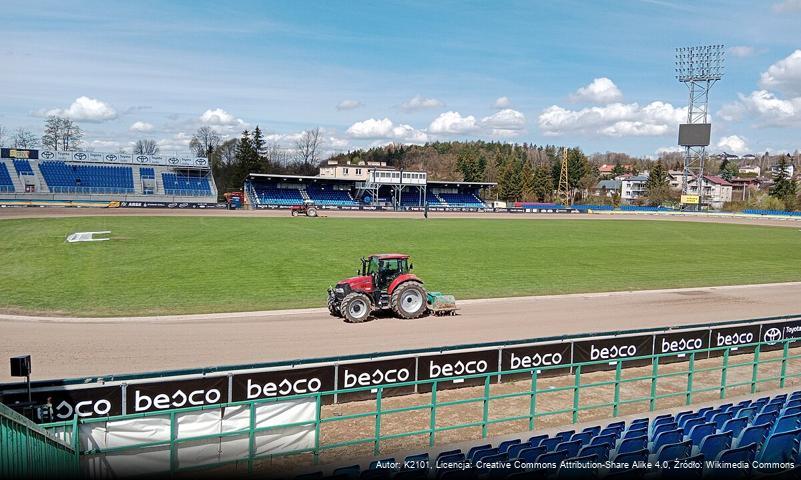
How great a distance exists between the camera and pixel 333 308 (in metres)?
22.8

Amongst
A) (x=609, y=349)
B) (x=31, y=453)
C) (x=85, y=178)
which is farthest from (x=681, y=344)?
(x=85, y=178)

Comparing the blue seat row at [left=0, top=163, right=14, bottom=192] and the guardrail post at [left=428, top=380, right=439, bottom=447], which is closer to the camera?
the guardrail post at [left=428, top=380, right=439, bottom=447]

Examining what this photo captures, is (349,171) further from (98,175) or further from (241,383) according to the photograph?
(241,383)

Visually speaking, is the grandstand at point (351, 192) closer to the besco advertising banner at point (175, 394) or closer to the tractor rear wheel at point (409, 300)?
the tractor rear wheel at point (409, 300)

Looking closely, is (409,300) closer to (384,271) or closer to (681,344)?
(384,271)

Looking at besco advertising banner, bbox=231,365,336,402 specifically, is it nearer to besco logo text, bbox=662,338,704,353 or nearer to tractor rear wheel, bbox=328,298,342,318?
tractor rear wheel, bbox=328,298,342,318

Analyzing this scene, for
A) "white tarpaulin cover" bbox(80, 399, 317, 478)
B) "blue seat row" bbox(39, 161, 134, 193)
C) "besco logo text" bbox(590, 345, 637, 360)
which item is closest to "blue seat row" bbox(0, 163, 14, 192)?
"blue seat row" bbox(39, 161, 134, 193)

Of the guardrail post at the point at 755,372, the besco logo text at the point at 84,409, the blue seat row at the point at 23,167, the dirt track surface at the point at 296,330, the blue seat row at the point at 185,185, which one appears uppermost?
the blue seat row at the point at 23,167

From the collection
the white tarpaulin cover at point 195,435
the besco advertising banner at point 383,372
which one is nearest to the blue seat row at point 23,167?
the besco advertising banner at point 383,372

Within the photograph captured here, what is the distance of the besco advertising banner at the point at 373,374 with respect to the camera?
1352 centimetres

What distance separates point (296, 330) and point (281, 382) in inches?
320

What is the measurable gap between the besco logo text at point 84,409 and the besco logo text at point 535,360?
30.3 feet

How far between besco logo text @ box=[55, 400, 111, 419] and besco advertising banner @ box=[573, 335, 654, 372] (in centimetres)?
1121

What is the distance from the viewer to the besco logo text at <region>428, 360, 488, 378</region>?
14.5m
